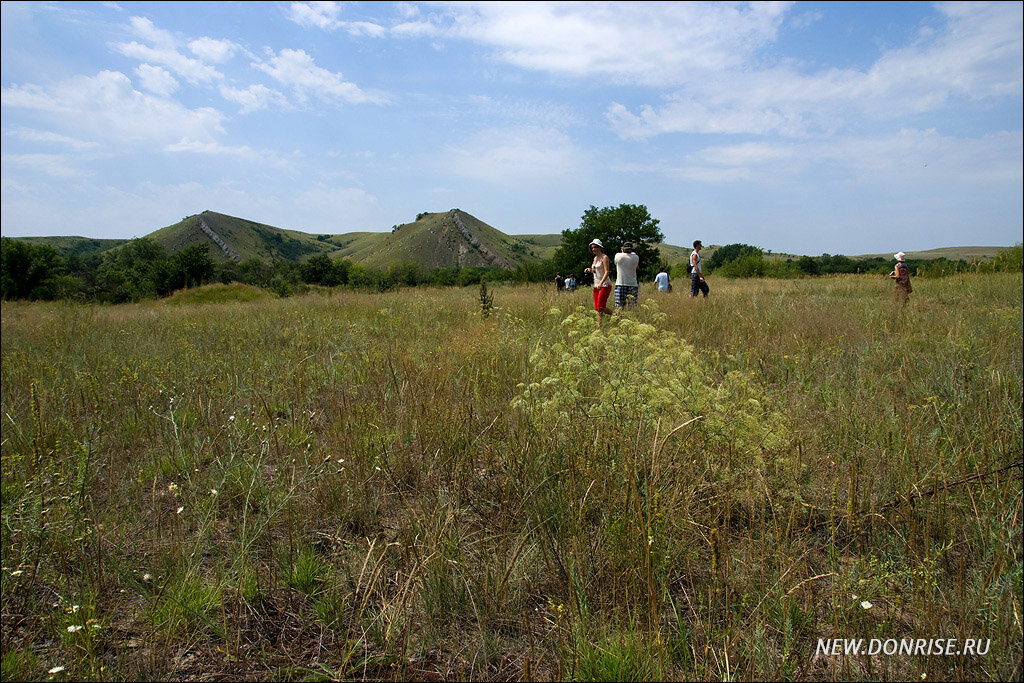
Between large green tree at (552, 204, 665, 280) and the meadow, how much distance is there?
4556 centimetres

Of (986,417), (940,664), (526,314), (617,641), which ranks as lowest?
(940,664)

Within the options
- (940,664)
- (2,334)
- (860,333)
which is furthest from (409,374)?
(2,334)

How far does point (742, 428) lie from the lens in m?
2.44

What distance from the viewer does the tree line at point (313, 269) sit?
17.1 meters

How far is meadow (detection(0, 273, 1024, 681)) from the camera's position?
59.0 inches

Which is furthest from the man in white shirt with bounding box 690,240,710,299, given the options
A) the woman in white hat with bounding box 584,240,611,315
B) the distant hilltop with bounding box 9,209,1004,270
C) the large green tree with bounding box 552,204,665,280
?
the distant hilltop with bounding box 9,209,1004,270

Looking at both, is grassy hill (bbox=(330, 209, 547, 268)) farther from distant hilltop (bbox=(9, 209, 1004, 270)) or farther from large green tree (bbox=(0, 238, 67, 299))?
large green tree (bbox=(0, 238, 67, 299))

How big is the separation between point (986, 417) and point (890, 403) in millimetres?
489

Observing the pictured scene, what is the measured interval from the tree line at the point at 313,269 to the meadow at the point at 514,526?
8320 mm

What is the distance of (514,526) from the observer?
6.93 feet

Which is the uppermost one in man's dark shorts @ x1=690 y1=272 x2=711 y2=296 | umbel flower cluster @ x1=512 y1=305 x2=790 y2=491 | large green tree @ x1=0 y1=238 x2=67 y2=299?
large green tree @ x1=0 y1=238 x2=67 y2=299

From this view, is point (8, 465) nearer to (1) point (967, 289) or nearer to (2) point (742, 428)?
(2) point (742, 428)

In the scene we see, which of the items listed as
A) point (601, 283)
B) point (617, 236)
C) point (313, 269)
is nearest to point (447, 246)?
point (313, 269)

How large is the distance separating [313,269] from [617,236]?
4838 cm
